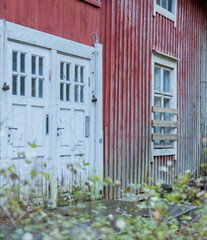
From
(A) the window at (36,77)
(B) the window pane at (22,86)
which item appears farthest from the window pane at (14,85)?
(A) the window at (36,77)

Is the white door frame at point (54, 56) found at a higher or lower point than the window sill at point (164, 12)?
lower

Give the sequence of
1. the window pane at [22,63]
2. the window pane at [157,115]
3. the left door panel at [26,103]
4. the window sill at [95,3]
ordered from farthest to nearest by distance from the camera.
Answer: the window pane at [157,115]
the window sill at [95,3]
the window pane at [22,63]
the left door panel at [26,103]

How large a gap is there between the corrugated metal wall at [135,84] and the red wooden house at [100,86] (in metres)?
0.02

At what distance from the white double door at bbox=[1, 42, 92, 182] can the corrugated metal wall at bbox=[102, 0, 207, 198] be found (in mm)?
640

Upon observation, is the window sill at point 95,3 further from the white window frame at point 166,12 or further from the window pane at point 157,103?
the window pane at point 157,103

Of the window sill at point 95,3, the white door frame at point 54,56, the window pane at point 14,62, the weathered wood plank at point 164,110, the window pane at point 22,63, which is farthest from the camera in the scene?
the weathered wood plank at point 164,110

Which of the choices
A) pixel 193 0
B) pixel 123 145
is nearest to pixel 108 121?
pixel 123 145

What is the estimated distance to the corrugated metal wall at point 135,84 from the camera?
6.38 metres

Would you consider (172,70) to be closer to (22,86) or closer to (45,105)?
(45,105)

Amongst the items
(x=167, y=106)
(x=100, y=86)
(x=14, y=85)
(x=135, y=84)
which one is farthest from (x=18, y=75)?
(x=167, y=106)

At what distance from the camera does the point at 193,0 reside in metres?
9.59

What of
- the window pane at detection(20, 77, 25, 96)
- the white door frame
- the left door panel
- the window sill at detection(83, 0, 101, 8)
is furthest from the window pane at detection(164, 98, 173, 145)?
the window pane at detection(20, 77, 25, 96)

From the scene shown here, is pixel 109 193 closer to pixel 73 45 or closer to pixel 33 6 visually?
pixel 73 45

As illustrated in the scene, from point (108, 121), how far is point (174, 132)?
8.88ft
